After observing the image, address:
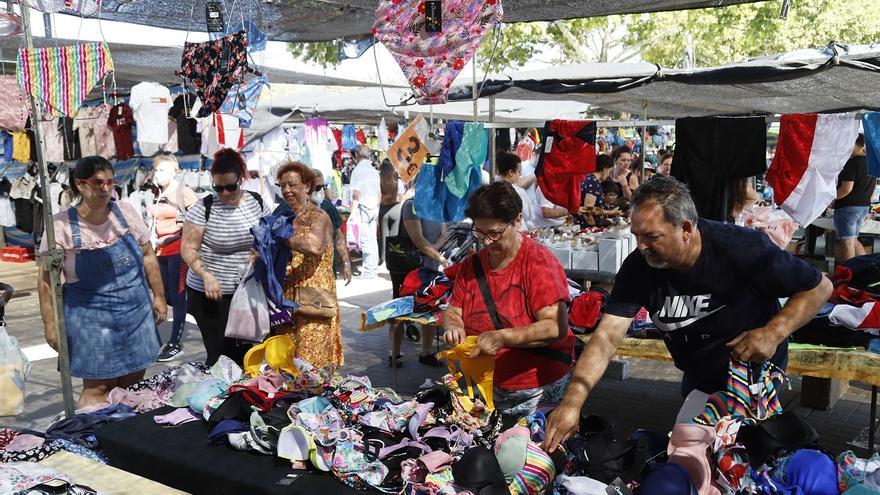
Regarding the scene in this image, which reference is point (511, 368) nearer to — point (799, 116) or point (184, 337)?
point (799, 116)

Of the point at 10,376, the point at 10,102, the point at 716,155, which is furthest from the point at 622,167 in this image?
the point at 10,376

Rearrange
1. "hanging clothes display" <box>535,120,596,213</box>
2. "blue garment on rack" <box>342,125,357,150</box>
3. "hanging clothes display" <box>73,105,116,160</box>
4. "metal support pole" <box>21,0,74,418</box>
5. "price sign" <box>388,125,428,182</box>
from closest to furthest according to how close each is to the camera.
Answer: "metal support pole" <box>21,0,74,418</box>
"price sign" <box>388,125,428,182</box>
"hanging clothes display" <box>535,120,596,213</box>
"hanging clothes display" <box>73,105,116,160</box>
"blue garment on rack" <box>342,125,357,150</box>

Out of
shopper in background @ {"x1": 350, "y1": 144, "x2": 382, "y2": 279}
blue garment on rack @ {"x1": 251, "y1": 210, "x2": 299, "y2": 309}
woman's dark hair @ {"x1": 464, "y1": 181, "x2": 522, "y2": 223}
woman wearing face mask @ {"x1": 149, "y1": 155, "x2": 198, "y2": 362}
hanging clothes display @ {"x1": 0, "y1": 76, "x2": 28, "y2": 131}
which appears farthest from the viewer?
shopper in background @ {"x1": 350, "y1": 144, "x2": 382, "y2": 279}

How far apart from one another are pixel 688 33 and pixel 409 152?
16.0 m

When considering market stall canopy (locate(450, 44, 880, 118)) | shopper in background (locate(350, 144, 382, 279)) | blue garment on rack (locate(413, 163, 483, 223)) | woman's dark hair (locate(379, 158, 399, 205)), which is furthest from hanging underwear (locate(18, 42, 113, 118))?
shopper in background (locate(350, 144, 382, 279))

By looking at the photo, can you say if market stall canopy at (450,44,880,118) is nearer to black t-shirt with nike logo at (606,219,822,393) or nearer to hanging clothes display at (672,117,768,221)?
hanging clothes display at (672,117,768,221)

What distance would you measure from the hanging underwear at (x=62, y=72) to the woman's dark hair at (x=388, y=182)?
11.9 feet

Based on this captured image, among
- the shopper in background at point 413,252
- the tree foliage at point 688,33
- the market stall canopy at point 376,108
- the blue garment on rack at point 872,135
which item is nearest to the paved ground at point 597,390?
the shopper in background at point 413,252

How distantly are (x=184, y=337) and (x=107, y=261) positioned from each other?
12.5 ft

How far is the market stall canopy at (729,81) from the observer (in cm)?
617

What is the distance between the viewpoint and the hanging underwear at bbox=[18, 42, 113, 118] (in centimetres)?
410

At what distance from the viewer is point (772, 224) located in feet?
23.3

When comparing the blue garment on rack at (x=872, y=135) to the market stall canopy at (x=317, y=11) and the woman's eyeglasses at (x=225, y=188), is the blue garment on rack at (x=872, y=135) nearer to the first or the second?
the market stall canopy at (x=317, y=11)

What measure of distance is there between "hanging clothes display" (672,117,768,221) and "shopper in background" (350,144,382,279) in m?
6.19
